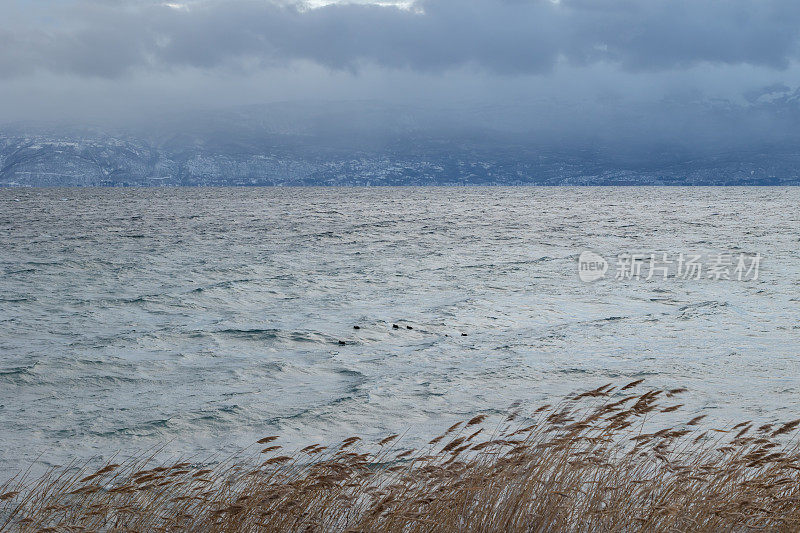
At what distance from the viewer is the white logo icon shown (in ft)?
126

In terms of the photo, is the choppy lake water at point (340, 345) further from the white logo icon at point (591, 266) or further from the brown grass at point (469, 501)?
the brown grass at point (469, 501)

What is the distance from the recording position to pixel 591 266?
43.6 meters

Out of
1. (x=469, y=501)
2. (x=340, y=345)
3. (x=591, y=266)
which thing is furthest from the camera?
(x=591, y=266)

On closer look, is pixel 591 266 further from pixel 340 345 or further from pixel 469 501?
pixel 469 501

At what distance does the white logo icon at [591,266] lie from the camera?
3841cm

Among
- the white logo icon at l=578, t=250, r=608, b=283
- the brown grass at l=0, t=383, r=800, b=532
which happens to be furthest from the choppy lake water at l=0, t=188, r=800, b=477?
the brown grass at l=0, t=383, r=800, b=532

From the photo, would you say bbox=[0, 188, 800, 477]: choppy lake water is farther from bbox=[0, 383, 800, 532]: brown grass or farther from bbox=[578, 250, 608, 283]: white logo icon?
bbox=[0, 383, 800, 532]: brown grass

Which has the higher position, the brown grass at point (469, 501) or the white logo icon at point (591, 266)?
the brown grass at point (469, 501)

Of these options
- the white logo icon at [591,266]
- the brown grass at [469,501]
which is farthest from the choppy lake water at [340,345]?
the brown grass at [469,501]

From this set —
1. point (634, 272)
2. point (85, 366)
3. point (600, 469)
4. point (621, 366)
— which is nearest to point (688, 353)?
point (621, 366)

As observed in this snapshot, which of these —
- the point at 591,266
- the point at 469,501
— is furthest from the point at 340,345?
the point at 591,266

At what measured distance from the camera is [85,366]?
19562mm

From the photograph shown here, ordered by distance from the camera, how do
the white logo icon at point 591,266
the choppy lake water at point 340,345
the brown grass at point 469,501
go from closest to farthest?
the brown grass at point 469,501 → the choppy lake water at point 340,345 → the white logo icon at point 591,266

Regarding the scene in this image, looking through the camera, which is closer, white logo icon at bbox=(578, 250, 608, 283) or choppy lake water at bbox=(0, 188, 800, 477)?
choppy lake water at bbox=(0, 188, 800, 477)
